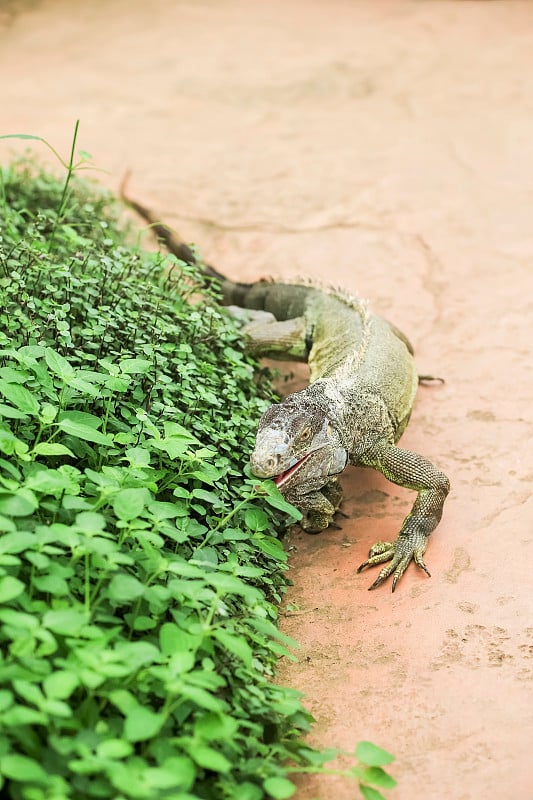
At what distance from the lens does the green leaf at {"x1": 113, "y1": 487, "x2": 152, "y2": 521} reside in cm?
324

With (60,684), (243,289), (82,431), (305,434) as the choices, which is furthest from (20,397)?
(243,289)

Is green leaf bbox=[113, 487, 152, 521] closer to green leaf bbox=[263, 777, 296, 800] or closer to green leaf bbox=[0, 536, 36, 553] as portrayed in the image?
green leaf bbox=[0, 536, 36, 553]

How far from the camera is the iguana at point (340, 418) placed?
4.59m

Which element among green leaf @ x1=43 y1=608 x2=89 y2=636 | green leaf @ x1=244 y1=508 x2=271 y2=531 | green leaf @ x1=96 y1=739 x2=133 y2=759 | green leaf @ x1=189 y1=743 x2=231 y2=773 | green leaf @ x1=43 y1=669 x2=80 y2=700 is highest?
green leaf @ x1=43 y1=608 x2=89 y2=636

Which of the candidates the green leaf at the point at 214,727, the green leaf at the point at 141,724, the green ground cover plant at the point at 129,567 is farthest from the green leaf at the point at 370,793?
the green leaf at the point at 141,724

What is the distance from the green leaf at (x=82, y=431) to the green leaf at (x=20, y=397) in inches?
4.8

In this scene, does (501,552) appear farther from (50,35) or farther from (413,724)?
(50,35)

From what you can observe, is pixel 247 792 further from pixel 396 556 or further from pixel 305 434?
pixel 305 434

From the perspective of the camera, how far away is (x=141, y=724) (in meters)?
2.63

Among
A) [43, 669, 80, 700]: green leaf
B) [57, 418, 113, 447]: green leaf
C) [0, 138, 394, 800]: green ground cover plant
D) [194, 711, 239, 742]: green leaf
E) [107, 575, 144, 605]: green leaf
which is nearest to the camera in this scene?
[43, 669, 80, 700]: green leaf

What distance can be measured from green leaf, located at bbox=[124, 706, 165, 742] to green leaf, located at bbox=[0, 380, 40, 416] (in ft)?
4.49

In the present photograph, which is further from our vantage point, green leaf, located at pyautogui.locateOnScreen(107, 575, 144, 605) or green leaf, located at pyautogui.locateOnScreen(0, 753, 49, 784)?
green leaf, located at pyautogui.locateOnScreen(107, 575, 144, 605)

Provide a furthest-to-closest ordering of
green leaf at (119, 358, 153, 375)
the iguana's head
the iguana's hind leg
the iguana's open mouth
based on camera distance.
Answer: the iguana's hind leg
the iguana's open mouth
the iguana's head
green leaf at (119, 358, 153, 375)

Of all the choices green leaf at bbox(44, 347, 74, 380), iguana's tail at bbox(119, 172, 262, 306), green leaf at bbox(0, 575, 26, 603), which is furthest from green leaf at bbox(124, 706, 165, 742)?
iguana's tail at bbox(119, 172, 262, 306)
